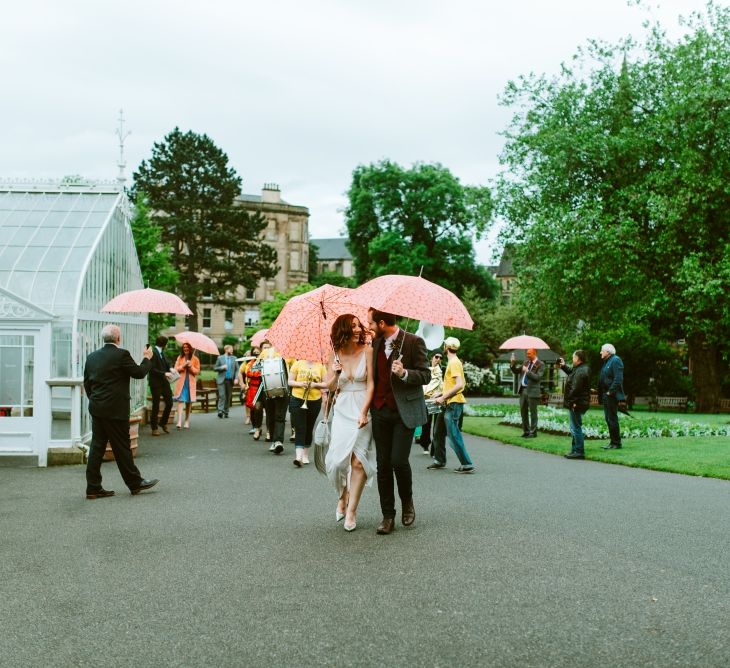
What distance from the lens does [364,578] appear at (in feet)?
20.4

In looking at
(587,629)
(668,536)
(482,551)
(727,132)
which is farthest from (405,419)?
(727,132)

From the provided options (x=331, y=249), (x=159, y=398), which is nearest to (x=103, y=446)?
(x=159, y=398)

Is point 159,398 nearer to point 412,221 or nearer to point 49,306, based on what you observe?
point 49,306

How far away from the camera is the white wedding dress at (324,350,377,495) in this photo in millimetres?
8016

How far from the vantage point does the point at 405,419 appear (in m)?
7.80

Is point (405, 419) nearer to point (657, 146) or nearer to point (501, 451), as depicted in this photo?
point (501, 451)

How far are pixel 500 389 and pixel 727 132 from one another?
23.4 m

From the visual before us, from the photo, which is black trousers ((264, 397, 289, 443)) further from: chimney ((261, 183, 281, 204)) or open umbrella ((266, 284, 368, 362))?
chimney ((261, 183, 281, 204))

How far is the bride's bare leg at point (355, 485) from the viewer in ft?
26.4

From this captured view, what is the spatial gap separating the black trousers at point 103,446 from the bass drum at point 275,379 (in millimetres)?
4866

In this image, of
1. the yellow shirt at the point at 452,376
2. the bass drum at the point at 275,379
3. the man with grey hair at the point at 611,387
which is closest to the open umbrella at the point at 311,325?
the yellow shirt at the point at 452,376

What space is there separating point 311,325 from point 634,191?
23461 millimetres

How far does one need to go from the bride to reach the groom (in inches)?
4.1

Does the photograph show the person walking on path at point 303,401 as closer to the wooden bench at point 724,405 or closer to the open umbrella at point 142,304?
the open umbrella at point 142,304
